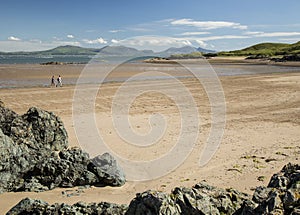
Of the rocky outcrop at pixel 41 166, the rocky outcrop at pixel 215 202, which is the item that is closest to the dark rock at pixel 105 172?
the rocky outcrop at pixel 41 166

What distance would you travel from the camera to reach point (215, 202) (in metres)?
4.70

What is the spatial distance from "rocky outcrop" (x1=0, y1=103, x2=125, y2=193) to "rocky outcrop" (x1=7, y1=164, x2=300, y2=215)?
2787 millimetres

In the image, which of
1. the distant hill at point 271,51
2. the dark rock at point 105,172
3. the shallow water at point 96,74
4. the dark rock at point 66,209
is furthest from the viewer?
the distant hill at point 271,51

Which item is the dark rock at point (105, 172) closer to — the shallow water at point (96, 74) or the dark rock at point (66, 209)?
the dark rock at point (66, 209)

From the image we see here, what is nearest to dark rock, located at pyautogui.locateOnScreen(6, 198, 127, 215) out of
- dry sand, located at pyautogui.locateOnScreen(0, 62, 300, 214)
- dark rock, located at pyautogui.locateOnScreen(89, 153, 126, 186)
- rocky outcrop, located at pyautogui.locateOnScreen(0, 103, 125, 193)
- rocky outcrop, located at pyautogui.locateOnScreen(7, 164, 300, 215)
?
rocky outcrop, located at pyautogui.locateOnScreen(7, 164, 300, 215)

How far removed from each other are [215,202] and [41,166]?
489 centimetres

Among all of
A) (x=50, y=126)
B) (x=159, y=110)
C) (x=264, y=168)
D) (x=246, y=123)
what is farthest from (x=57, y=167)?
(x=159, y=110)

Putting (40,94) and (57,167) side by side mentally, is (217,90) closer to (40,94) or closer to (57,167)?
(40,94)

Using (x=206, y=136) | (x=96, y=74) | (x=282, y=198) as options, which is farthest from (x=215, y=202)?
(x=96, y=74)

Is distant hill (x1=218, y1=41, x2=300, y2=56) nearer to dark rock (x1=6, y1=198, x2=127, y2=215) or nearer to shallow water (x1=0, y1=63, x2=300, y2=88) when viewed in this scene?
shallow water (x1=0, y1=63, x2=300, y2=88)

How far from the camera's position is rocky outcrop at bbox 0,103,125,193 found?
25.6 ft

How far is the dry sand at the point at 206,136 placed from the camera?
846 cm

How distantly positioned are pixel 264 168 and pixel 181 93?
18.8m

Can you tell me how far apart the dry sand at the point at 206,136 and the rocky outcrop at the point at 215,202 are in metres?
2.98
